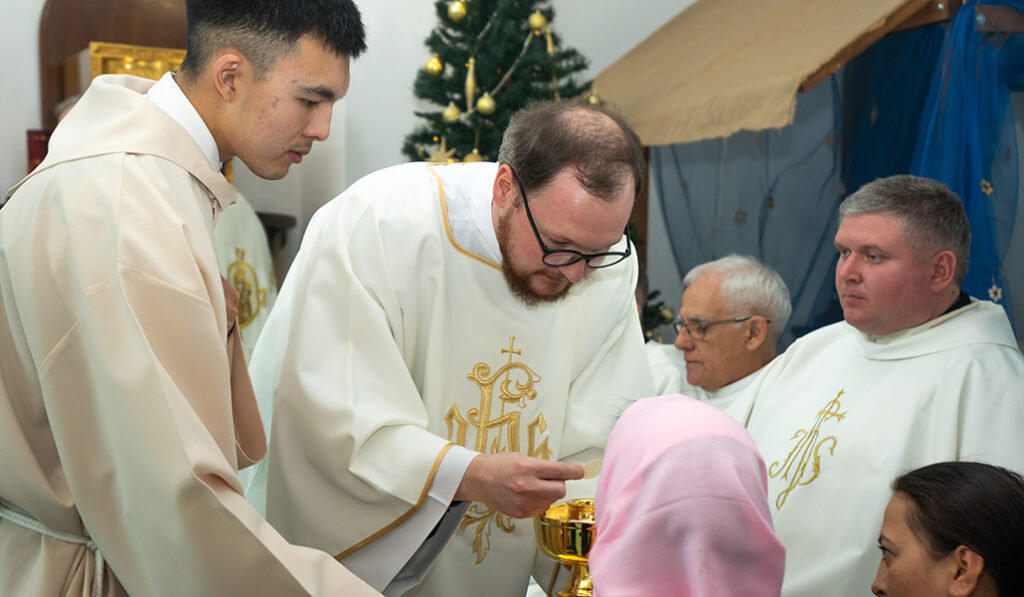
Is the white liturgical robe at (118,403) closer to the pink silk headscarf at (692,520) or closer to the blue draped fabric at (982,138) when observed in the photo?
the pink silk headscarf at (692,520)

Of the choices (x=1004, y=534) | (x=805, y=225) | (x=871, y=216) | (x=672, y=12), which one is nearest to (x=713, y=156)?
(x=805, y=225)

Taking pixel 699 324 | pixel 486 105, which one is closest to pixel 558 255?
pixel 699 324

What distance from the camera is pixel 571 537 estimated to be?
2.16m

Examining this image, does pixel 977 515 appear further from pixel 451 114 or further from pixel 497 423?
pixel 451 114

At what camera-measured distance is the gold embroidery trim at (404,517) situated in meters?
2.42

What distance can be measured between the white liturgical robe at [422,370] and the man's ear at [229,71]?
0.70 m

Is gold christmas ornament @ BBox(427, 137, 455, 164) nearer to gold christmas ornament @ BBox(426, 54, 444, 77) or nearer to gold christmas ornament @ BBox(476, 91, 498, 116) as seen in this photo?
gold christmas ornament @ BBox(476, 91, 498, 116)

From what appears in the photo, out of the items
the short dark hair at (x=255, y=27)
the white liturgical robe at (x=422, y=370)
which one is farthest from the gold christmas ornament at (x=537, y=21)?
the short dark hair at (x=255, y=27)

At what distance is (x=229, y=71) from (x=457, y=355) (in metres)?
1.06

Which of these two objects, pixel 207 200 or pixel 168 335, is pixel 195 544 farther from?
pixel 207 200

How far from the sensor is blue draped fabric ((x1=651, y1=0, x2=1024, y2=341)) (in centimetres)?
360

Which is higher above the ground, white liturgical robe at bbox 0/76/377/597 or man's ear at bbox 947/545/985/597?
white liturgical robe at bbox 0/76/377/597

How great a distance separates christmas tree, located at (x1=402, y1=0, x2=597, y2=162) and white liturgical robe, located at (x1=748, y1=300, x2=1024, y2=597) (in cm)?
261

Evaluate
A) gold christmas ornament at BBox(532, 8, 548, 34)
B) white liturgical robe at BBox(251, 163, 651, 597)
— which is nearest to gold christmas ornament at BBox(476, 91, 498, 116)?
gold christmas ornament at BBox(532, 8, 548, 34)
